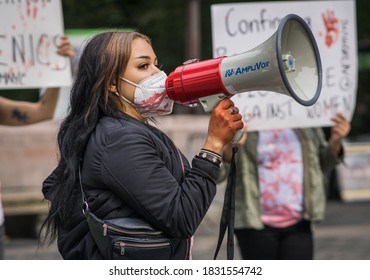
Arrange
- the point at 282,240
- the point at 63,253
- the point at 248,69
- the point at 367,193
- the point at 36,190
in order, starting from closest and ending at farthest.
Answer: the point at 248,69 < the point at 63,253 < the point at 282,240 < the point at 36,190 < the point at 367,193

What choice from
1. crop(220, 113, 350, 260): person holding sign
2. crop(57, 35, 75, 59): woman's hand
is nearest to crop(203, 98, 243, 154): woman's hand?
crop(220, 113, 350, 260): person holding sign

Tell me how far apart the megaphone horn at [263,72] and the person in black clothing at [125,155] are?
0.06 meters

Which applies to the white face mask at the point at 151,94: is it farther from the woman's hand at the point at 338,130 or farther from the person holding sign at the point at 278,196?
the woman's hand at the point at 338,130

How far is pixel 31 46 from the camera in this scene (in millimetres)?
4090

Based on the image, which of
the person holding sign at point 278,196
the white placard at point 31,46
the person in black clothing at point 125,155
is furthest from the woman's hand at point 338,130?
the person in black clothing at point 125,155

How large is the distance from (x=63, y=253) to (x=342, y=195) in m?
8.57

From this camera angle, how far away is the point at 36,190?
8180 mm

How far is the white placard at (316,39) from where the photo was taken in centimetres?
400

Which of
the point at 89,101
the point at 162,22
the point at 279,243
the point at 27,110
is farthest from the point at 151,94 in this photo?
the point at 162,22

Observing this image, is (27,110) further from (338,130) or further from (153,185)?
(153,185)

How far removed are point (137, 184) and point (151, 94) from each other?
32 centimetres

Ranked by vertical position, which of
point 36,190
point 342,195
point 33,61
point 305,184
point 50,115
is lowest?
point 342,195
